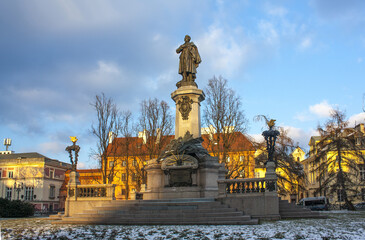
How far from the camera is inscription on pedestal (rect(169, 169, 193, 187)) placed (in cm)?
1861

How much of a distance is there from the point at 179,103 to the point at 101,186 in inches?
246

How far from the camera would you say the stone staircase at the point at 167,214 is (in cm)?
1398

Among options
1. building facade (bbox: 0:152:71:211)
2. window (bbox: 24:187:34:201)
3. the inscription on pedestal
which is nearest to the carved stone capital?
the inscription on pedestal

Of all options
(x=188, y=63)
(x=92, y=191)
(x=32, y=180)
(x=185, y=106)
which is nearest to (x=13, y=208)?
(x=92, y=191)

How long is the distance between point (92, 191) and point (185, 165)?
5.51 meters

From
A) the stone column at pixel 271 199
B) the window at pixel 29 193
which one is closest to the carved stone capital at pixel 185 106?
the stone column at pixel 271 199

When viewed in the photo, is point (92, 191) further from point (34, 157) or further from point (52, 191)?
point (34, 157)

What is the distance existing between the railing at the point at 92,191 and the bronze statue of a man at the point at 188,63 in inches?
281

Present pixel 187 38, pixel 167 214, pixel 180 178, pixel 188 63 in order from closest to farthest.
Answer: pixel 167 214 < pixel 180 178 < pixel 188 63 < pixel 187 38

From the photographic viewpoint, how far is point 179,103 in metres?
20.8

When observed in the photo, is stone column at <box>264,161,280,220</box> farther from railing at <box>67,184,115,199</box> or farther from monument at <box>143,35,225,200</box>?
railing at <box>67,184,115,199</box>

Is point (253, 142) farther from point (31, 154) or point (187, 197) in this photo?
point (31, 154)

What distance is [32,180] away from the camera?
67.9 meters

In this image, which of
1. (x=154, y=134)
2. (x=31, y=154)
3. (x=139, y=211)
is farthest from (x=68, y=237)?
(x=31, y=154)
